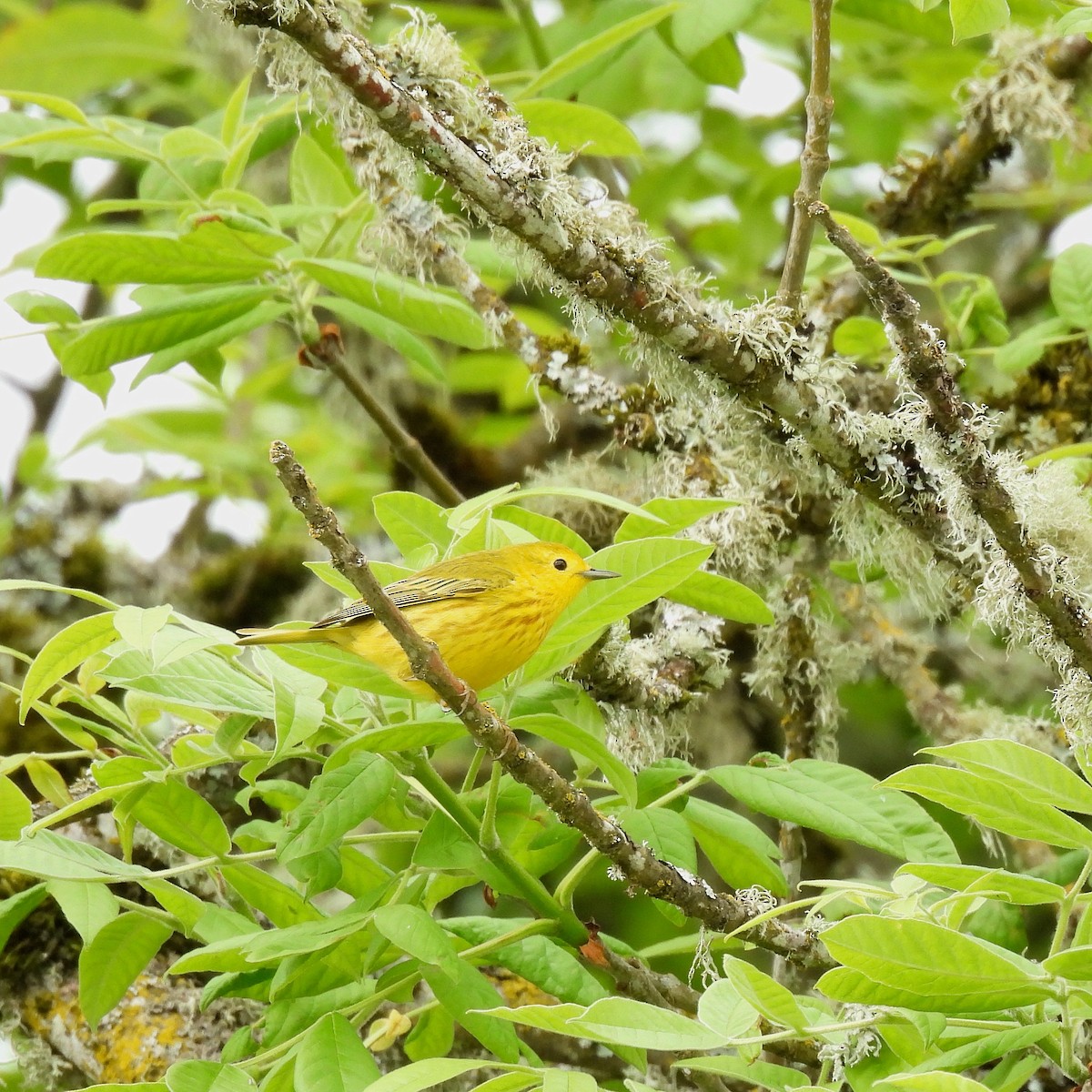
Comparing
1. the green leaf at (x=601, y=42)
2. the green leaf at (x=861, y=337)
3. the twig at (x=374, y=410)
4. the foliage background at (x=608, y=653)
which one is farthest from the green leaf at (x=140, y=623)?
the green leaf at (x=861, y=337)

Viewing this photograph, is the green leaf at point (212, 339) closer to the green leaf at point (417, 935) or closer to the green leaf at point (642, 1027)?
the green leaf at point (417, 935)

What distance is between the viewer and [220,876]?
8.52 ft

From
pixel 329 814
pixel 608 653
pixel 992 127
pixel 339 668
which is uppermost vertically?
pixel 992 127

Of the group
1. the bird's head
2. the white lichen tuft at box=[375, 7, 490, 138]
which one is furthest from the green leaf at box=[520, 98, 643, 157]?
the bird's head

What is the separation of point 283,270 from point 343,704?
42.6 inches

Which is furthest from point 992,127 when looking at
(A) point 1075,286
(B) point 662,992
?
(B) point 662,992

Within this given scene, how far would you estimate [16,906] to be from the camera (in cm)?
244

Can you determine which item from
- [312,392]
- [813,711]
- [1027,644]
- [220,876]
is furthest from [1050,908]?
[312,392]

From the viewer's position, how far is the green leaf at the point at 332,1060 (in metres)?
1.89

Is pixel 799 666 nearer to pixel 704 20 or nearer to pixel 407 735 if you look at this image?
pixel 407 735

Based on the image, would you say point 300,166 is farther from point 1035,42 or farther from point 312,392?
point 312,392

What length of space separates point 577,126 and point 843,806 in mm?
1851

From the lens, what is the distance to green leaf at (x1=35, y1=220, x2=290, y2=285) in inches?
108

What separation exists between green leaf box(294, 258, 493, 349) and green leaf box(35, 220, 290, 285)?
116mm
